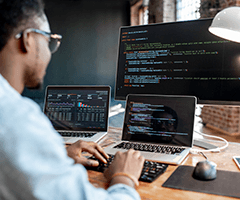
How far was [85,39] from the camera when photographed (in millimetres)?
8055

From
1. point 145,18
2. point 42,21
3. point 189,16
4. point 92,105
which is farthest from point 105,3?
point 42,21

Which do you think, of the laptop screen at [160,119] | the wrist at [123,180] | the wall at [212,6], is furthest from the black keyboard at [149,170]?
the wall at [212,6]

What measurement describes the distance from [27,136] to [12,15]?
277 mm

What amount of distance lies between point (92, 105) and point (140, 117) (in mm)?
346

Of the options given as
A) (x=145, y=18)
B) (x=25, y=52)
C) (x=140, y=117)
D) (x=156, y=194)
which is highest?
(x=145, y=18)

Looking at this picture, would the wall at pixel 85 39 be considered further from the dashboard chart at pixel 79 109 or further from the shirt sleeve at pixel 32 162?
the shirt sleeve at pixel 32 162

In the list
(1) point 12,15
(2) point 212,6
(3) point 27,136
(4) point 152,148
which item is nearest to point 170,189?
(4) point 152,148

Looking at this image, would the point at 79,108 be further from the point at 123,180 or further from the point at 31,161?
the point at 31,161

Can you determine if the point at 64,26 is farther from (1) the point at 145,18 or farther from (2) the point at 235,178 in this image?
(2) the point at 235,178

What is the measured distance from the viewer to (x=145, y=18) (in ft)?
27.1

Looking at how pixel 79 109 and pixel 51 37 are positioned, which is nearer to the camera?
pixel 51 37

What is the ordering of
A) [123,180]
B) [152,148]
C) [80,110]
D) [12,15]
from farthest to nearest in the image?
[80,110]
[152,148]
[123,180]
[12,15]

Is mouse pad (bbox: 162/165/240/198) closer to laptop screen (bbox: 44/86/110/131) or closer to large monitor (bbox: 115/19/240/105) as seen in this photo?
large monitor (bbox: 115/19/240/105)

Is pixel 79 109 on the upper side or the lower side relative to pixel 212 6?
lower
